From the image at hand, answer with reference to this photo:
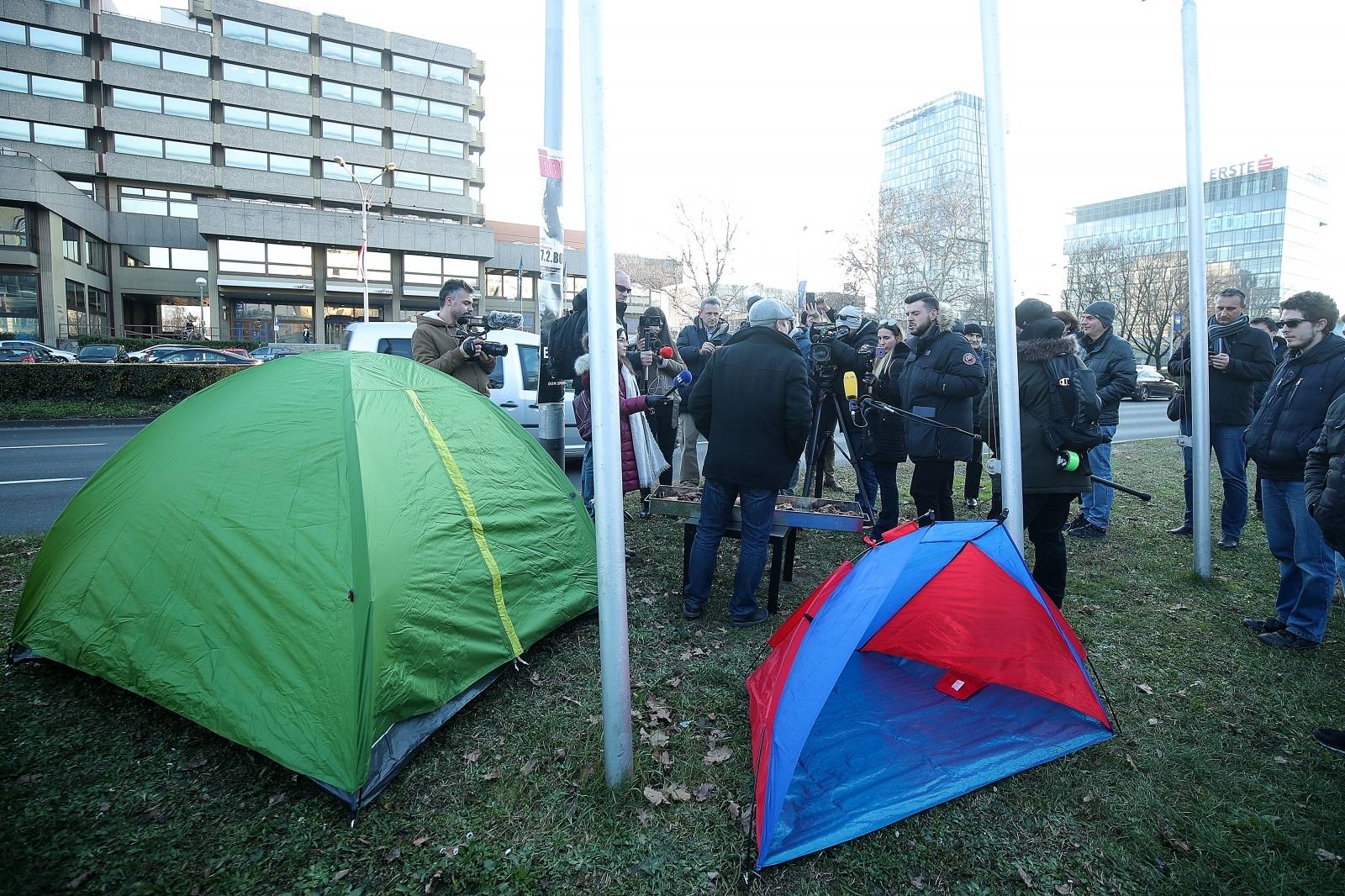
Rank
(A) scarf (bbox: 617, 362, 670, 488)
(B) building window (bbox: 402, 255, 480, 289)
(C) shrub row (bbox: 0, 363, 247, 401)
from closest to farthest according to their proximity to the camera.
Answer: (A) scarf (bbox: 617, 362, 670, 488) → (C) shrub row (bbox: 0, 363, 247, 401) → (B) building window (bbox: 402, 255, 480, 289)

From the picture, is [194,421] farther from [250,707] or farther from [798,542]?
[798,542]

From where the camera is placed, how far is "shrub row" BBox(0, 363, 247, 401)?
46.3ft

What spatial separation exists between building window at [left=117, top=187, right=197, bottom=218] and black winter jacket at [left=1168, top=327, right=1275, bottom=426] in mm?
47220

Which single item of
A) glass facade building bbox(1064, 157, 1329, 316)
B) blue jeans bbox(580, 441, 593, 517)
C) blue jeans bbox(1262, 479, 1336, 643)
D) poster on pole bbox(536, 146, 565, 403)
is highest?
glass facade building bbox(1064, 157, 1329, 316)

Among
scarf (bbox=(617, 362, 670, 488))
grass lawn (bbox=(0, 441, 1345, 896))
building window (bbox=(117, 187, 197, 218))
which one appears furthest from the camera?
building window (bbox=(117, 187, 197, 218))

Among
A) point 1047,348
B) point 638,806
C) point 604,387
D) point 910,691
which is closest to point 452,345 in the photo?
point 604,387

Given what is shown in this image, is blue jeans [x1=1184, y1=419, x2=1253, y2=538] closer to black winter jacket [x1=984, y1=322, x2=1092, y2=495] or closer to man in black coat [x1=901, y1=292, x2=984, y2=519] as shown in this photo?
man in black coat [x1=901, y1=292, x2=984, y2=519]

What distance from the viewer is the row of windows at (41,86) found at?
34.9m

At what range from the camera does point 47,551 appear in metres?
3.53

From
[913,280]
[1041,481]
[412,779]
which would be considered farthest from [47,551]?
[913,280]

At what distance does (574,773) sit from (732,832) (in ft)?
2.34

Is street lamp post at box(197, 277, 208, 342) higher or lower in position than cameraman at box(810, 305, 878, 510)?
higher

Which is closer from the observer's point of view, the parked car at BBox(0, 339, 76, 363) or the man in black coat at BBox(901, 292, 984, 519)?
the man in black coat at BBox(901, 292, 984, 519)

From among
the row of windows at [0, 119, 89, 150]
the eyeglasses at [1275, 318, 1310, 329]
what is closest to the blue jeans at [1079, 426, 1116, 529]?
the eyeglasses at [1275, 318, 1310, 329]
